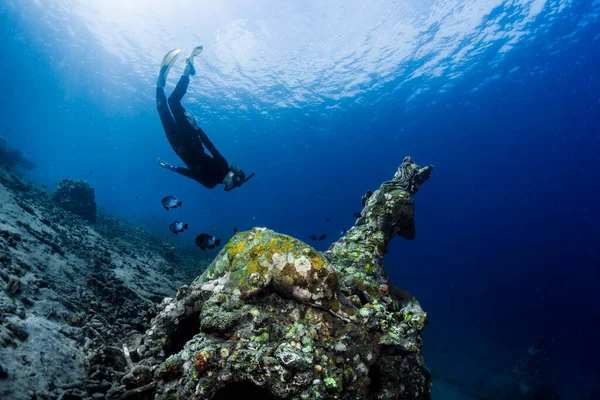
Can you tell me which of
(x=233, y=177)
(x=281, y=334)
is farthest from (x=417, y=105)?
(x=281, y=334)

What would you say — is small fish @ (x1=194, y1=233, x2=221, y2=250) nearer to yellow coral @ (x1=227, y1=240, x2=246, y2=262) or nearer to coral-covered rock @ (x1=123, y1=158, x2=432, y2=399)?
coral-covered rock @ (x1=123, y1=158, x2=432, y2=399)

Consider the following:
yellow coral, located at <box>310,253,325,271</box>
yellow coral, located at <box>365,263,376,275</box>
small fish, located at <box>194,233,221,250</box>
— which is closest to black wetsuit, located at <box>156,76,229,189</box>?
small fish, located at <box>194,233,221,250</box>

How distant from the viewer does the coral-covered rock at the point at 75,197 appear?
17.4 metres

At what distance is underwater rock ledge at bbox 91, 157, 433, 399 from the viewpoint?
9.87 ft

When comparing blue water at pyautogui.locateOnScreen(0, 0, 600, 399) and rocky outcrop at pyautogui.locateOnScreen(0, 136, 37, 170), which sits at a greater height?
blue water at pyautogui.locateOnScreen(0, 0, 600, 399)

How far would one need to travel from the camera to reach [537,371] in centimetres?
2616

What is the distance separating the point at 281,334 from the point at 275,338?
94 millimetres

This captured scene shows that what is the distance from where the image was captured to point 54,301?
5551mm

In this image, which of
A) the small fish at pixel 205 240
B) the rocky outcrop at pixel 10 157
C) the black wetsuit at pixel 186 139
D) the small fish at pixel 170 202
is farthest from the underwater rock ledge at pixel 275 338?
the rocky outcrop at pixel 10 157

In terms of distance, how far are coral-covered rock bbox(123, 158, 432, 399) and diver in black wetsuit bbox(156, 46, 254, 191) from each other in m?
4.46

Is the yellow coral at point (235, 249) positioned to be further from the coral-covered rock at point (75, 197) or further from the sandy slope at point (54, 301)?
the coral-covered rock at point (75, 197)

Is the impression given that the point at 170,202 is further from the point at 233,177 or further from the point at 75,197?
the point at 75,197

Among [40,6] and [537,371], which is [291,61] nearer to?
[40,6]

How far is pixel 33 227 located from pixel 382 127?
5249 cm
